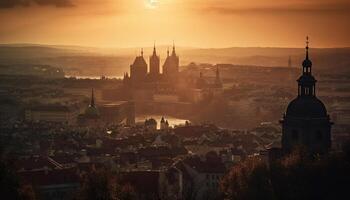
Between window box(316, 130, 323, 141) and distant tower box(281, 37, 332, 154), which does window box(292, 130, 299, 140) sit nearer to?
distant tower box(281, 37, 332, 154)

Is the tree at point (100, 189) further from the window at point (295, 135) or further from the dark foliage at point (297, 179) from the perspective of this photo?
the window at point (295, 135)

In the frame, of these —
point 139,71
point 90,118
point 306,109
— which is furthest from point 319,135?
point 139,71

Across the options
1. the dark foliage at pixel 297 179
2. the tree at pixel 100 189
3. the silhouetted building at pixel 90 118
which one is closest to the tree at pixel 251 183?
the dark foliage at pixel 297 179

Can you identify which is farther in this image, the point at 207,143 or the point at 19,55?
the point at 19,55

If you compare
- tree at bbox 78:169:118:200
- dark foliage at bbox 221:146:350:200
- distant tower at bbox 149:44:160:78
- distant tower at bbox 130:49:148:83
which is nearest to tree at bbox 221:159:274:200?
dark foliage at bbox 221:146:350:200

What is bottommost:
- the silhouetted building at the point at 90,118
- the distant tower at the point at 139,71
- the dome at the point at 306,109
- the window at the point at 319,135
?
the silhouetted building at the point at 90,118

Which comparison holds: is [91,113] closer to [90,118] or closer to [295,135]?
[90,118]

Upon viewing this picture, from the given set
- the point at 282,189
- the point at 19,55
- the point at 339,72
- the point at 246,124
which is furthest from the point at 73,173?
the point at 19,55

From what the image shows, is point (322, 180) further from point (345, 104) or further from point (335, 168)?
point (345, 104)
